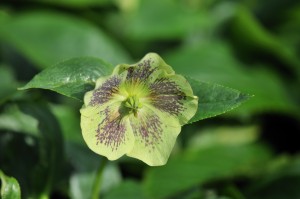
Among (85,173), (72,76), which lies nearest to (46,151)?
(85,173)

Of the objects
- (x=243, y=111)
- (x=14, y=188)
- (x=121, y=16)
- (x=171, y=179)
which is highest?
(x=121, y=16)

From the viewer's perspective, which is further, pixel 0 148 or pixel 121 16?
pixel 121 16

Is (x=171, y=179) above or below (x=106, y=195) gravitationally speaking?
above

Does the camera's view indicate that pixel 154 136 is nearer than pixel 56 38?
Yes

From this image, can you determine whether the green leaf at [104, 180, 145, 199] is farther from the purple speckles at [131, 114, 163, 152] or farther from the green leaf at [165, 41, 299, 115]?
the green leaf at [165, 41, 299, 115]

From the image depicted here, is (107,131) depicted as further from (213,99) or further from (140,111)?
(213,99)

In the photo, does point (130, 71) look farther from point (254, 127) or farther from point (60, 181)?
point (254, 127)

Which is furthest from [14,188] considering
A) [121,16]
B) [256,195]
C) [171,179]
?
[121,16]
